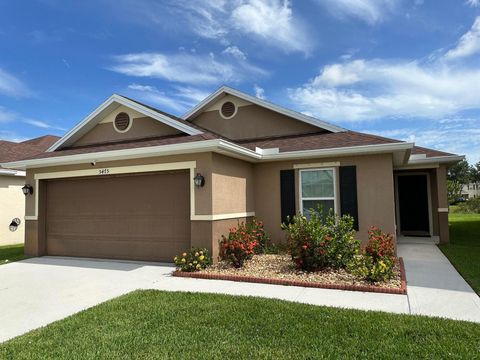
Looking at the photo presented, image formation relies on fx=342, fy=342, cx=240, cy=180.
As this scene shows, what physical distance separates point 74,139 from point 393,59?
37.0 feet

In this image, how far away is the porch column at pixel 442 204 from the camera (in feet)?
40.3

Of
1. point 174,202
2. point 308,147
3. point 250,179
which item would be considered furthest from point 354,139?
point 174,202

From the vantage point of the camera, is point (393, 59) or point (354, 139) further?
point (393, 59)

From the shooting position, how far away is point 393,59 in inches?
450

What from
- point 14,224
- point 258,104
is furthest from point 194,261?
point 14,224

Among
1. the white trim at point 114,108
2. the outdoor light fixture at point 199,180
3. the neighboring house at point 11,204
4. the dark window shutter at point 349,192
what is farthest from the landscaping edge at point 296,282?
the neighboring house at point 11,204

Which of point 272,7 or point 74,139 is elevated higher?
point 272,7

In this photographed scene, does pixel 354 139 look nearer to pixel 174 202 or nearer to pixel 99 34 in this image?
pixel 174 202

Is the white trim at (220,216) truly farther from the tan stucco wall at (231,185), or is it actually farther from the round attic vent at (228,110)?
the round attic vent at (228,110)

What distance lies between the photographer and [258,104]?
12.4 m

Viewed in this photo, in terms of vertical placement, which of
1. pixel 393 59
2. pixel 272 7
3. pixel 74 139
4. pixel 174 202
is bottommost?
pixel 174 202

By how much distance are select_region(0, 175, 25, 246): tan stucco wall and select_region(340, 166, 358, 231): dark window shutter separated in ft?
44.0

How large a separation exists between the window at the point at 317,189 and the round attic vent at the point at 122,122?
5881mm

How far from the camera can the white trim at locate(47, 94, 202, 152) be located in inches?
395
